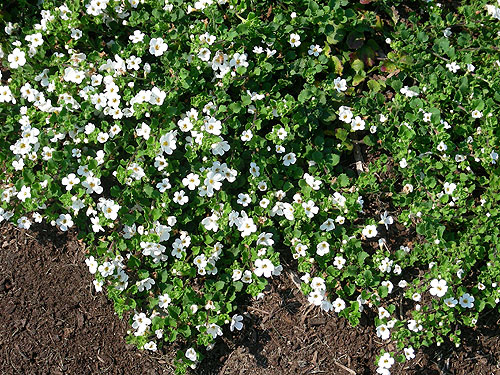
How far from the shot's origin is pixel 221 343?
359 centimetres

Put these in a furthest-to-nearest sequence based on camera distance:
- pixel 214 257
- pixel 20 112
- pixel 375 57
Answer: pixel 375 57 < pixel 20 112 < pixel 214 257

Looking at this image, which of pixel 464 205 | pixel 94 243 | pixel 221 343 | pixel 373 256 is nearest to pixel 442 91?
pixel 464 205

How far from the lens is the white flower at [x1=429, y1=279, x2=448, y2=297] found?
3335 millimetres

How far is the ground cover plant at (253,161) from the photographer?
3.39m

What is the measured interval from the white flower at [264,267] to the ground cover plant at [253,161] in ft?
0.04

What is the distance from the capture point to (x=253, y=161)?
139 inches

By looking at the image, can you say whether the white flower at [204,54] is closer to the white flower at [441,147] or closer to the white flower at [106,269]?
the white flower at [106,269]

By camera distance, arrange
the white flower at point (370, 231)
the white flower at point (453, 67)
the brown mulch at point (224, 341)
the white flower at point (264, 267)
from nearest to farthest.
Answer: the white flower at point (264, 267)
the white flower at point (370, 231)
the brown mulch at point (224, 341)
the white flower at point (453, 67)

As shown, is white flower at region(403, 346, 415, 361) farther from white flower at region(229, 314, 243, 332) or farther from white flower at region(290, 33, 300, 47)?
white flower at region(290, 33, 300, 47)

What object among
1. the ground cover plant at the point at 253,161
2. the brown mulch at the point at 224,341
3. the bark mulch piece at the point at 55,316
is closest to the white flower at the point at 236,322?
the ground cover plant at the point at 253,161

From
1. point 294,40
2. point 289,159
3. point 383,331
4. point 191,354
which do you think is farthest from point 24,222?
point 383,331

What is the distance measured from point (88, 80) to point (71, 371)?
6.51ft

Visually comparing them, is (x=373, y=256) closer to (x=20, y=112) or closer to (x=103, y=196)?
(x=103, y=196)

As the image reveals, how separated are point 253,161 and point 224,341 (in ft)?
4.08
